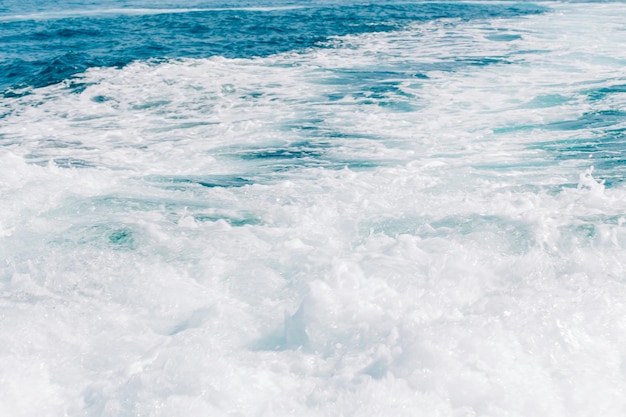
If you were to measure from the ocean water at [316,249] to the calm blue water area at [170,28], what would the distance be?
→ 382 centimetres

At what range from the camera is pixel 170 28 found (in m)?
21.3

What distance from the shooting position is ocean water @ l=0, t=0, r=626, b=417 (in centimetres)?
327

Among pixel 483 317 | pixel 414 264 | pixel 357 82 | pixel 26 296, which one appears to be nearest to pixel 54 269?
pixel 26 296

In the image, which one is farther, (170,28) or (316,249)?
(170,28)

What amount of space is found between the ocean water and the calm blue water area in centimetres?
382

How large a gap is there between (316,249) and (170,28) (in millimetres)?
18658

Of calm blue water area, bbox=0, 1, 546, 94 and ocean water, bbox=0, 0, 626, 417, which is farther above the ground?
calm blue water area, bbox=0, 1, 546, 94

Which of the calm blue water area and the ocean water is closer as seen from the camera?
the ocean water

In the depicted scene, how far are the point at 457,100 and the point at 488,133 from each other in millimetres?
2280

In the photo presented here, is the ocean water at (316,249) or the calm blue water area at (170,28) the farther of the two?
the calm blue water area at (170,28)

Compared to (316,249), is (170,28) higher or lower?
higher

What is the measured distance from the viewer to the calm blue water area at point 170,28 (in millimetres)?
14992

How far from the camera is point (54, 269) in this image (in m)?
4.52

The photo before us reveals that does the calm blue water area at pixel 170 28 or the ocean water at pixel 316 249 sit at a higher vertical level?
the calm blue water area at pixel 170 28
